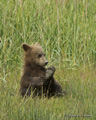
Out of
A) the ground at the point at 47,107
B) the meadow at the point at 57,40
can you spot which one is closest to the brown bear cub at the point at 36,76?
the meadow at the point at 57,40

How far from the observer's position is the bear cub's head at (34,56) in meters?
5.52

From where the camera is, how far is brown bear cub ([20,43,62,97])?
532 centimetres

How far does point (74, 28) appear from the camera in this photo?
7.36 meters

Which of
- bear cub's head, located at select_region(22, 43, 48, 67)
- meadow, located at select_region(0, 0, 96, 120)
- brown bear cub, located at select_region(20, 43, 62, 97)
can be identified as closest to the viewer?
brown bear cub, located at select_region(20, 43, 62, 97)

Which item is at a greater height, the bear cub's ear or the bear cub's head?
the bear cub's ear

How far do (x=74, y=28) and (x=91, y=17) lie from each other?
0.98 metres

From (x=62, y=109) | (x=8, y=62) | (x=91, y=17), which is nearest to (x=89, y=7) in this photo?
(x=91, y=17)

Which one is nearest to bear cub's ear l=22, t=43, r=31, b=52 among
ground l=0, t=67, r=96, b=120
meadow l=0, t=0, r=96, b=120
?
meadow l=0, t=0, r=96, b=120

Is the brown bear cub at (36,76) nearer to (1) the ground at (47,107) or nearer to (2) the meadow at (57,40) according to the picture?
(2) the meadow at (57,40)

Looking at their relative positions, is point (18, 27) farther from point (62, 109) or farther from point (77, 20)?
point (62, 109)

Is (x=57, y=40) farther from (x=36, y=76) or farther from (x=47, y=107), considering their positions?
(x=47, y=107)

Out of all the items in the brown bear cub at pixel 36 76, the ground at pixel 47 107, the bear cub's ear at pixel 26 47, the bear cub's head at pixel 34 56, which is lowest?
the ground at pixel 47 107

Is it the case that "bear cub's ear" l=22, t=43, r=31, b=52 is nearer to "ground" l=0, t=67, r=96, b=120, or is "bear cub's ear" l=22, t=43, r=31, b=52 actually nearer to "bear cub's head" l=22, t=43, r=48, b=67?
"bear cub's head" l=22, t=43, r=48, b=67

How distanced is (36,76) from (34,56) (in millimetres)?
351
